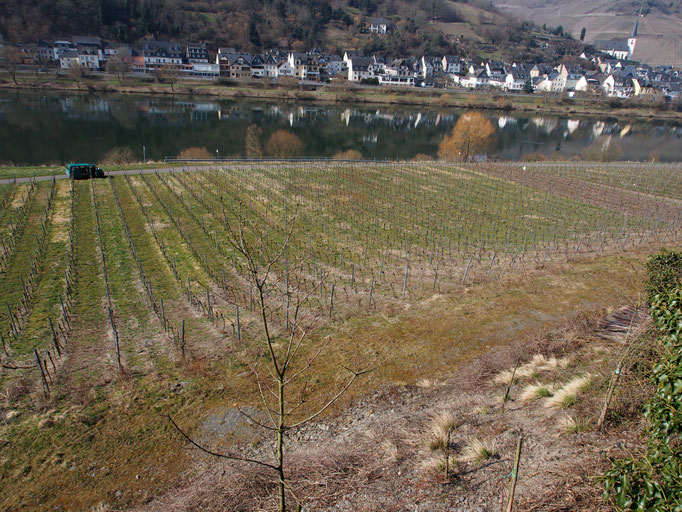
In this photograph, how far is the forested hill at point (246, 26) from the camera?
121m

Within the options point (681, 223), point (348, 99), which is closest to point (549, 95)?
point (348, 99)

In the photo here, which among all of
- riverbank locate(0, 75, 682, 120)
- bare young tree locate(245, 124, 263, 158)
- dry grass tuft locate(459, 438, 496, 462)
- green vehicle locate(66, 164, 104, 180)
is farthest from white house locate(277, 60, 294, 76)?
dry grass tuft locate(459, 438, 496, 462)

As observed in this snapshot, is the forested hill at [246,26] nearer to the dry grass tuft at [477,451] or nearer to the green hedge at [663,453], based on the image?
the dry grass tuft at [477,451]

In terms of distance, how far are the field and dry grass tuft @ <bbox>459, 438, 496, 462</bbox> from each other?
124 inches

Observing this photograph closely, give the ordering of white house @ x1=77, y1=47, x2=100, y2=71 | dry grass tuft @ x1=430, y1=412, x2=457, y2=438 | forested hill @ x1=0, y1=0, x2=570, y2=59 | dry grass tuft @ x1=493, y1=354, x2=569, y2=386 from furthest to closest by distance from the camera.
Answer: forested hill @ x1=0, y1=0, x2=570, y2=59
white house @ x1=77, y1=47, x2=100, y2=71
dry grass tuft @ x1=493, y1=354, x2=569, y2=386
dry grass tuft @ x1=430, y1=412, x2=457, y2=438

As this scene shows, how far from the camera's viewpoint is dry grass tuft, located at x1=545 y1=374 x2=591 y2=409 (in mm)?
8232

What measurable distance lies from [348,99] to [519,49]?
127687 mm

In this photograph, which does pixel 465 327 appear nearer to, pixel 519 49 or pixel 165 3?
pixel 165 3

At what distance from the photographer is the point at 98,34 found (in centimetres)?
12631

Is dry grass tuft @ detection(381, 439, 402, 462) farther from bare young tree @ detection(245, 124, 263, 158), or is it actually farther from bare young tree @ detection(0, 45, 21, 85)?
bare young tree @ detection(0, 45, 21, 85)

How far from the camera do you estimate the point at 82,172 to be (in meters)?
28.2

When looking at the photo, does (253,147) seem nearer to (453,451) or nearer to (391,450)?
(391,450)

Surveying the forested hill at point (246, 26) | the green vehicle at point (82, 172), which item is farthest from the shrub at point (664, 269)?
the forested hill at point (246, 26)

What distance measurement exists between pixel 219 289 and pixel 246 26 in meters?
153
